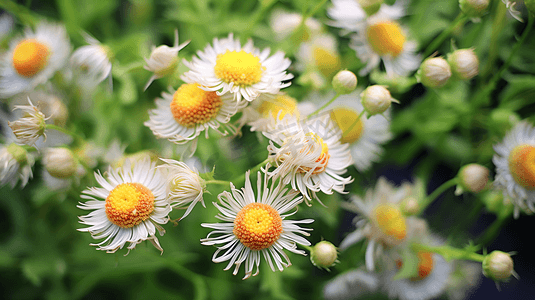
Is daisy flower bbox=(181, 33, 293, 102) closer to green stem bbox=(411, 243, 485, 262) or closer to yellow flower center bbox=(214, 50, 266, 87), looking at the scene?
yellow flower center bbox=(214, 50, 266, 87)

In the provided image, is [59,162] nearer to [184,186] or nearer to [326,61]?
[184,186]

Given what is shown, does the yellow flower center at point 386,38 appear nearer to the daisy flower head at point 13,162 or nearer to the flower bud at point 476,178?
the flower bud at point 476,178

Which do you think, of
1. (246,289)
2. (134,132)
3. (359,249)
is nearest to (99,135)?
(134,132)

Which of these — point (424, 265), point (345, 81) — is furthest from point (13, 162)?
point (424, 265)

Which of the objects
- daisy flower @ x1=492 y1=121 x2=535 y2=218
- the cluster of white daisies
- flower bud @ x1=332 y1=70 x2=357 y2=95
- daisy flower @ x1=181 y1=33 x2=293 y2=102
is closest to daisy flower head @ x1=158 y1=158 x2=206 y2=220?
the cluster of white daisies

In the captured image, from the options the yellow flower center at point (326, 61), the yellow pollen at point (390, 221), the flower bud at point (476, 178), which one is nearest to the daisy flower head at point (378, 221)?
the yellow pollen at point (390, 221)

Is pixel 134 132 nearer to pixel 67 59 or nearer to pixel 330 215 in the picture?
pixel 67 59
